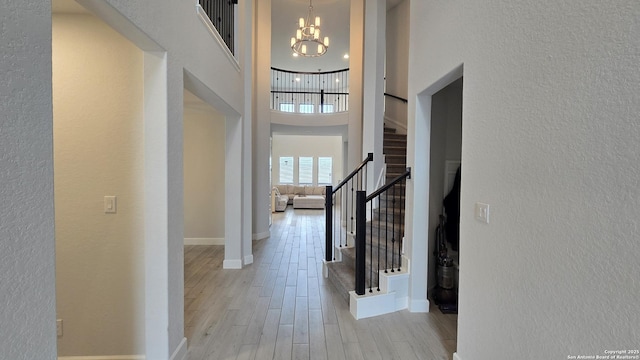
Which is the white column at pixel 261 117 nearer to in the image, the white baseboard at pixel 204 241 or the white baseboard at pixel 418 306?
the white baseboard at pixel 204 241

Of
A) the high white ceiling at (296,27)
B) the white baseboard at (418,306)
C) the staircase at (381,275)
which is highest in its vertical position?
the high white ceiling at (296,27)

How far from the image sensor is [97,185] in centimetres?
191

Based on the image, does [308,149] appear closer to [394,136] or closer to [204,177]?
[394,136]

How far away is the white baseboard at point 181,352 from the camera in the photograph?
1858mm

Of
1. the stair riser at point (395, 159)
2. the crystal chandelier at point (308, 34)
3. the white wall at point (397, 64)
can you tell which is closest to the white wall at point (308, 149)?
the white wall at point (397, 64)

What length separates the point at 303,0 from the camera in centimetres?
591

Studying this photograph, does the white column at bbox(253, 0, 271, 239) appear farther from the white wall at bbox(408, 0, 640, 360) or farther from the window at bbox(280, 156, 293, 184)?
the window at bbox(280, 156, 293, 184)

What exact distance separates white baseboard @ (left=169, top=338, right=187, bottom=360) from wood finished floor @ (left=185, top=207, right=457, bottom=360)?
0.08m

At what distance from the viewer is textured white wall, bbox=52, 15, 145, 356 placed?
184 cm

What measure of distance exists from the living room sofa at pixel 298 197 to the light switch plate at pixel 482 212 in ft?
26.2

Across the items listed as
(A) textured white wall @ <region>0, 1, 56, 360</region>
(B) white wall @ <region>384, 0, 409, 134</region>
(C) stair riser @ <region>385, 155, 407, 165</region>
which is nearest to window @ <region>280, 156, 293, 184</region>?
(B) white wall @ <region>384, 0, 409, 134</region>

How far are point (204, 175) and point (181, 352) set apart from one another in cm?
354

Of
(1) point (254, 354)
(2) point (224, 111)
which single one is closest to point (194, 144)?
(2) point (224, 111)

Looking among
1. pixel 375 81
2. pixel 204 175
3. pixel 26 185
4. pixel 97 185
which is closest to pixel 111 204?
pixel 97 185
